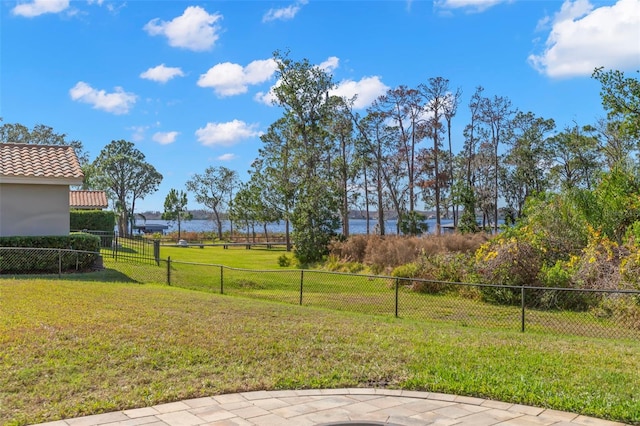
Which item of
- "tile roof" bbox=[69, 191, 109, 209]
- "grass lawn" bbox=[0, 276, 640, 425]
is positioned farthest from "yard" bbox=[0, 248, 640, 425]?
"tile roof" bbox=[69, 191, 109, 209]

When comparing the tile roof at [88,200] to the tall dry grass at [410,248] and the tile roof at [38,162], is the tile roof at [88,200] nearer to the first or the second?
the tile roof at [38,162]

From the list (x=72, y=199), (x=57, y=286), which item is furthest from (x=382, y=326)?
(x=72, y=199)

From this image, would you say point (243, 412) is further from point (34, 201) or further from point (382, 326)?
point (34, 201)

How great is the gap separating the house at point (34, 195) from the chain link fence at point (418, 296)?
1403 mm

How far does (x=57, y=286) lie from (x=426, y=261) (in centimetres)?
1140

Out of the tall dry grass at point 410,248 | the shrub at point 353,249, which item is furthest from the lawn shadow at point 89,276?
the shrub at point 353,249

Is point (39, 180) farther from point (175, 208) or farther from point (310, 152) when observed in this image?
point (175, 208)

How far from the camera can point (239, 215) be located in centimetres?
4812

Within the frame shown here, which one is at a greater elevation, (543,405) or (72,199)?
(72,199)

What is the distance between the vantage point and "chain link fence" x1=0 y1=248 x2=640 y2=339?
10492 mm

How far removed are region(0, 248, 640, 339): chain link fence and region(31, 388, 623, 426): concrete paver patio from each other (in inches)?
191

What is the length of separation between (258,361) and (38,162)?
13.6 metres

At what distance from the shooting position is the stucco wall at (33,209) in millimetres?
14812

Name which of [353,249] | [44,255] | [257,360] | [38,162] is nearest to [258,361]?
[257,360]
